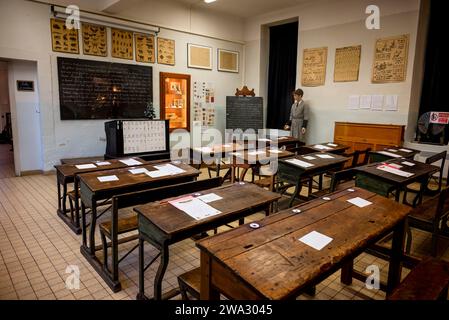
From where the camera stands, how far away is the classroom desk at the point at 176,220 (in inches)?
66.8

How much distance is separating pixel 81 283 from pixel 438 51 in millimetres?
6518

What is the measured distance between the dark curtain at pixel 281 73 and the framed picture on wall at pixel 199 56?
1.71 meters

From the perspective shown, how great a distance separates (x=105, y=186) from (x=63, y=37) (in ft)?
13.2

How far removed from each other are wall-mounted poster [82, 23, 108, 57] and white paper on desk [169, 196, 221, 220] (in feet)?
15.1

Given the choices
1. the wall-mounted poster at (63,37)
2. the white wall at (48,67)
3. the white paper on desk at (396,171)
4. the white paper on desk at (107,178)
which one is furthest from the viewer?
the wall-mounted poster at (63,37)

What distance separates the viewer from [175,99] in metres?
6.79

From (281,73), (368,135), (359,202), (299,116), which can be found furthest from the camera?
(281,73)

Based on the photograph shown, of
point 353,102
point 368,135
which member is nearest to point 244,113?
point 353,102

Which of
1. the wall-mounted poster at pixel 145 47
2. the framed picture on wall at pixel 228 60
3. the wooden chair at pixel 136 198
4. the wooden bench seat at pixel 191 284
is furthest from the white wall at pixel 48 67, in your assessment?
the wooden bench seat at pixel 191 284

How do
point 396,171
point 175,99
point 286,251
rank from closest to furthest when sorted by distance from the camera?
point 286,251 < point 396,171 < point 175,99

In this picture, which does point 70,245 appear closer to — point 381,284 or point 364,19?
point 381,284

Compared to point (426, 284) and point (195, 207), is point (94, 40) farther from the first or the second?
point (426, 284)

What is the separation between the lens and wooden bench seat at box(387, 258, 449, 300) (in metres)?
1.39

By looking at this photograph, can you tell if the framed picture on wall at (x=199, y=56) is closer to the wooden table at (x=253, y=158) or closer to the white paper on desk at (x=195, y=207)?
the wooden table at (x=253, y=158)
